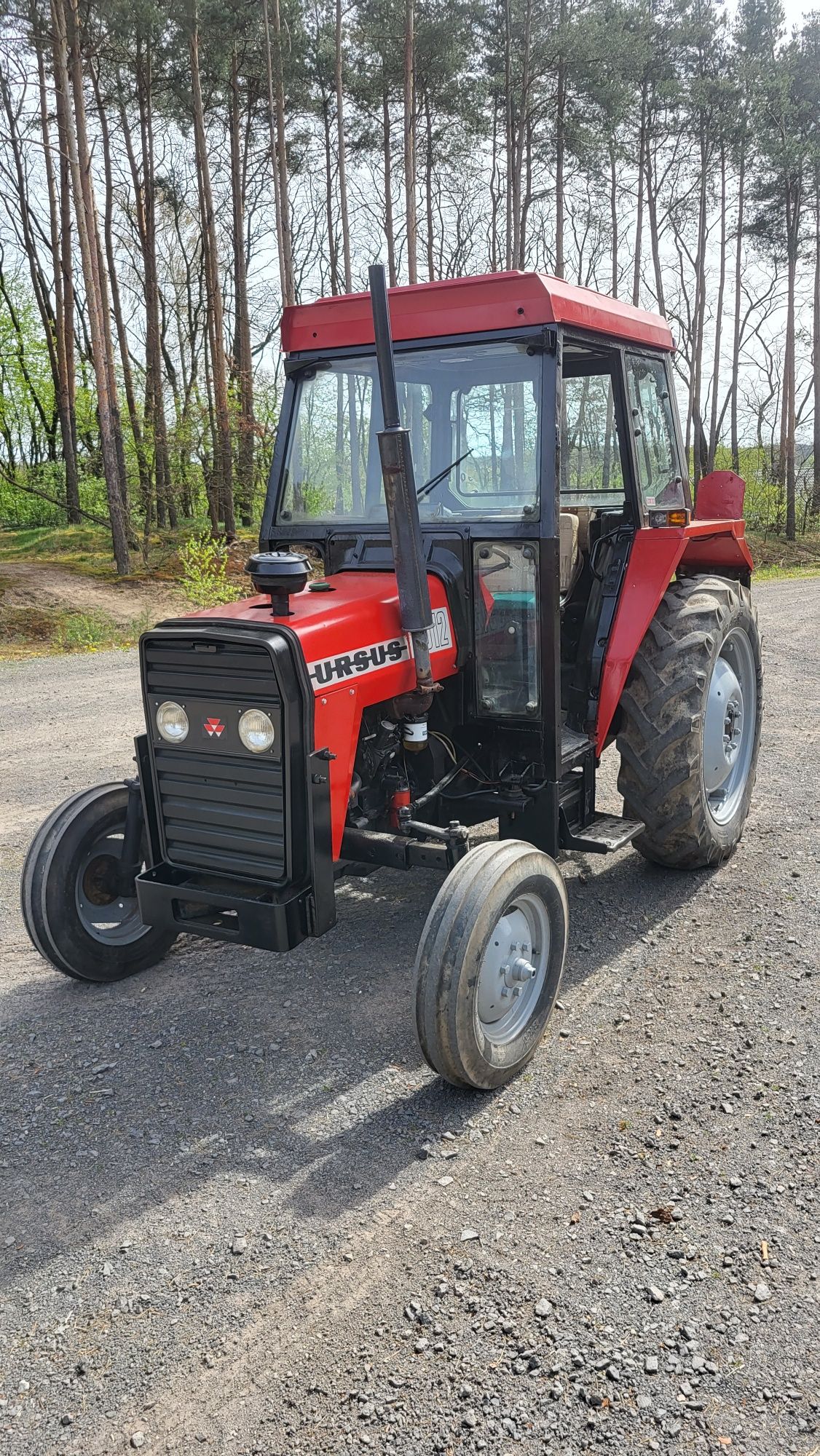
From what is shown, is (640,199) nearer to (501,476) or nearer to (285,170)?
(285,170)

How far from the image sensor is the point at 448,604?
407 cm

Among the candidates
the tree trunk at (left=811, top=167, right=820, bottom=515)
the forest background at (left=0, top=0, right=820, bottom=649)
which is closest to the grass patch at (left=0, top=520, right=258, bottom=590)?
the forest background at (left=0, top=0, right=820, bottom=649)

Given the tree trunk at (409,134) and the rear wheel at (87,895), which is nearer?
the rear wheel at (87,895)

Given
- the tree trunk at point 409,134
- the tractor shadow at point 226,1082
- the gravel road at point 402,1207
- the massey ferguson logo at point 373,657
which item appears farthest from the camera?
the tree trunk at point 409,134

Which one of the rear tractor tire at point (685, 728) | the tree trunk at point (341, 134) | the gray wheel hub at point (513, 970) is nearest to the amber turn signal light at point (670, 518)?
the rear tractor tire at point (685, 728)

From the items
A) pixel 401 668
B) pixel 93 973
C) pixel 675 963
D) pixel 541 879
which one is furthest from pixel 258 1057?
pixel 675 963

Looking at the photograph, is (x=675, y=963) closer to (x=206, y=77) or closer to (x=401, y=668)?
(x=401, y=668)

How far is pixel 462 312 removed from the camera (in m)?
3.96

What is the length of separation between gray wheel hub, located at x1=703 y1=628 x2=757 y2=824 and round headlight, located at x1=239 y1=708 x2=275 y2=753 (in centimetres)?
241

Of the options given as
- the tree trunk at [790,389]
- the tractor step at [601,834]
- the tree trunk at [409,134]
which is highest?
the tree trunk at [409,134]

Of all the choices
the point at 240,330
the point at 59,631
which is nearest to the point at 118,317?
the point at 240,330

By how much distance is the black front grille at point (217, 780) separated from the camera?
3.42 metres

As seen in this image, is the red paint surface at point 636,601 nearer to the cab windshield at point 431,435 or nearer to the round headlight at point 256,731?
the cab windshield at point 431,435

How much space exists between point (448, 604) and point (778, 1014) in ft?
6.30
